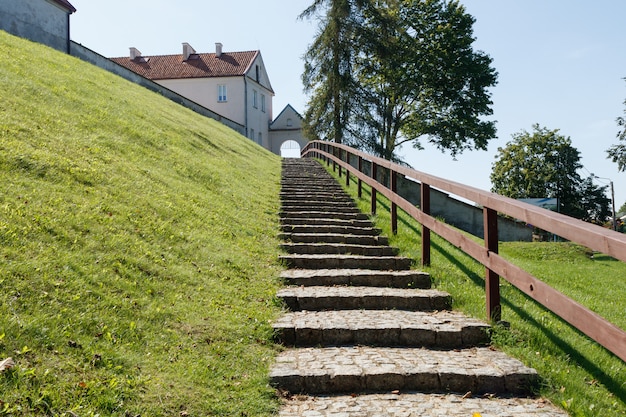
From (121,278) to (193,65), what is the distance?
4180cm

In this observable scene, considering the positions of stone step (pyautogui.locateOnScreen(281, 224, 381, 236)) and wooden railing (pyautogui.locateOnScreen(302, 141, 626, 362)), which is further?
stone step (pyautogui.locateOnScreen(281, 224, 381, 236))

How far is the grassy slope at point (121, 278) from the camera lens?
11.1 ft

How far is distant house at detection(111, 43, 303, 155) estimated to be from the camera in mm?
42188

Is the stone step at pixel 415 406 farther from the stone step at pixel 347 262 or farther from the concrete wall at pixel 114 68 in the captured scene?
the concrete wall at pixel 114 68

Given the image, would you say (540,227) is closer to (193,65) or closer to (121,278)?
(121,278)

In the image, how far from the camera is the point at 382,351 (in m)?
4.60

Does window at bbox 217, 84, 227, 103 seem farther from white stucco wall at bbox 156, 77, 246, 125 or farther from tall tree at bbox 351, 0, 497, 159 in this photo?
tall tree at bbox 351, 0, 497, 159

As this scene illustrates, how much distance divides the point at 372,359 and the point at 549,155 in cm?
4826

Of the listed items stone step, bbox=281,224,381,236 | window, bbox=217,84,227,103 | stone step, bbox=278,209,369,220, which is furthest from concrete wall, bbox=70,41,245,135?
stone step, bbox=281,224,381,236

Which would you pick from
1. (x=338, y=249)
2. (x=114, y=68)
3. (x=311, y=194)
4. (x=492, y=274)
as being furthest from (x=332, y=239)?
(x=114, y=68)

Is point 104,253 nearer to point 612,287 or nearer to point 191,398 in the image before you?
point 191,398

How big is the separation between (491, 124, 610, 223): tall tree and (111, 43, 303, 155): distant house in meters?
20.3

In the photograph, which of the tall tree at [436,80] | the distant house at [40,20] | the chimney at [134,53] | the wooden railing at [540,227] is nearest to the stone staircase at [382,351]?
the wooden railing at [540,227]

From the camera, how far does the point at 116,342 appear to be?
3.81m
